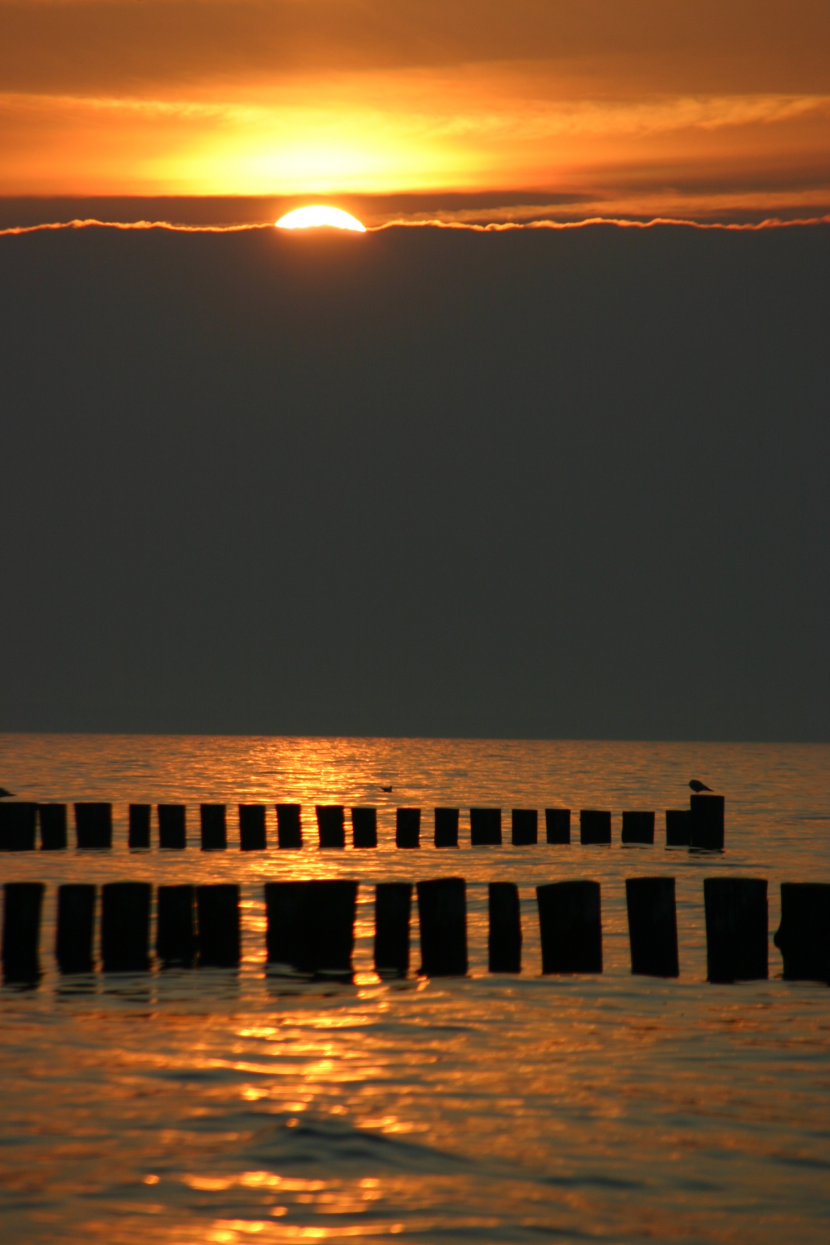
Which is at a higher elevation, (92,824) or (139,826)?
(92,824)

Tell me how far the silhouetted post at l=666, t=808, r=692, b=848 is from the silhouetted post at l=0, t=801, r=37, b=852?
1114 centimetres

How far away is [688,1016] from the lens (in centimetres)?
1198

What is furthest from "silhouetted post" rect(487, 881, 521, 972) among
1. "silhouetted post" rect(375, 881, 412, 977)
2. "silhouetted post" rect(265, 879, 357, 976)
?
"silhouetted post" rect(265, 879, 357, 976)

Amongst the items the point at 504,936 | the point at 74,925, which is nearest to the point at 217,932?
the point at 74,925

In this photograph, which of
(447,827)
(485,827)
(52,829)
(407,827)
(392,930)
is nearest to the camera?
(392,930)

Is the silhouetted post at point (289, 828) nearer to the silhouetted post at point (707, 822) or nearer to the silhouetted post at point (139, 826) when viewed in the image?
the silhouetted post at point (139, 826)

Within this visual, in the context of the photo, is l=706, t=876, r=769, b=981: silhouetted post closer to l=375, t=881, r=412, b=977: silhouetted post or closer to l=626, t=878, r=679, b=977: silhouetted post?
l=626, t=878, r=679, b=977: silhouetted post

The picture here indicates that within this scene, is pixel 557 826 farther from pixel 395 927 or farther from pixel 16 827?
pixel 395 927

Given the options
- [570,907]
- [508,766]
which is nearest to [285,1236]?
[570,907]

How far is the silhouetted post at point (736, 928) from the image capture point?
41.9ft

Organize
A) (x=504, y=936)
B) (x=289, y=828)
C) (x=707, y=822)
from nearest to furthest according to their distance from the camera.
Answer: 1. (x=504, y=936)
2. (x=289, y=828)
3. (x=707, y=822)

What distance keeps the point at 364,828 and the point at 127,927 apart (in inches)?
559

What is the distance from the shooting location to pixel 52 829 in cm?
2625

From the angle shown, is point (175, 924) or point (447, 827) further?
point (447, 827)
